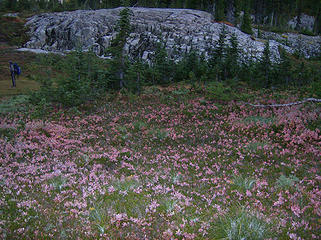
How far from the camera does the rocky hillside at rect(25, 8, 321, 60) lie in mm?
38688

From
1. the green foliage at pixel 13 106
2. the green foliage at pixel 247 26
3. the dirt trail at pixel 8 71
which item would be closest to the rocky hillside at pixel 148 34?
the green foliage at pixel 247 26

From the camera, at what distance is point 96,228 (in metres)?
3.79

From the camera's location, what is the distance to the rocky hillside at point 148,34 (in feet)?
127

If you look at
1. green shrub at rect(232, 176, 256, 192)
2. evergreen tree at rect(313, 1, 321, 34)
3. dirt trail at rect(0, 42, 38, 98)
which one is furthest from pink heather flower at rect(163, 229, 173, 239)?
evergreen tree at rect(313, 1, 321, 34)

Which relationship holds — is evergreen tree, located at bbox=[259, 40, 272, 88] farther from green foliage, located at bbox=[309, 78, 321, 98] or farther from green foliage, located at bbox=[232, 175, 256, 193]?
green foliage, located at bbox=[232, 175, 256, 193]

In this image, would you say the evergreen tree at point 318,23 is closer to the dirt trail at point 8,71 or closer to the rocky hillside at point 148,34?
the rocky hillside at point 148,34

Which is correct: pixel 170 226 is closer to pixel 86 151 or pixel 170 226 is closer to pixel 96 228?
pixel 96 228

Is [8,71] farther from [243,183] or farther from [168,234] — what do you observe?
[168,234]

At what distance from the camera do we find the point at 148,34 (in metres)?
42.6

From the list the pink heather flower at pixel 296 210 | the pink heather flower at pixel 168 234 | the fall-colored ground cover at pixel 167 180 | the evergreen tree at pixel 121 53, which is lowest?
the fall-colored ground cover at pixel 167 180

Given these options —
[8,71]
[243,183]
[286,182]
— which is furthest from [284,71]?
[8,71]

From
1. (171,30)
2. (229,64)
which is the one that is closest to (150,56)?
(171,30)

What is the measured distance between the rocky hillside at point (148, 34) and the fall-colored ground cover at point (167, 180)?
27.2 metres

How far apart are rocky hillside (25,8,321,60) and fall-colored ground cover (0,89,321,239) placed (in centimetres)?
2716
